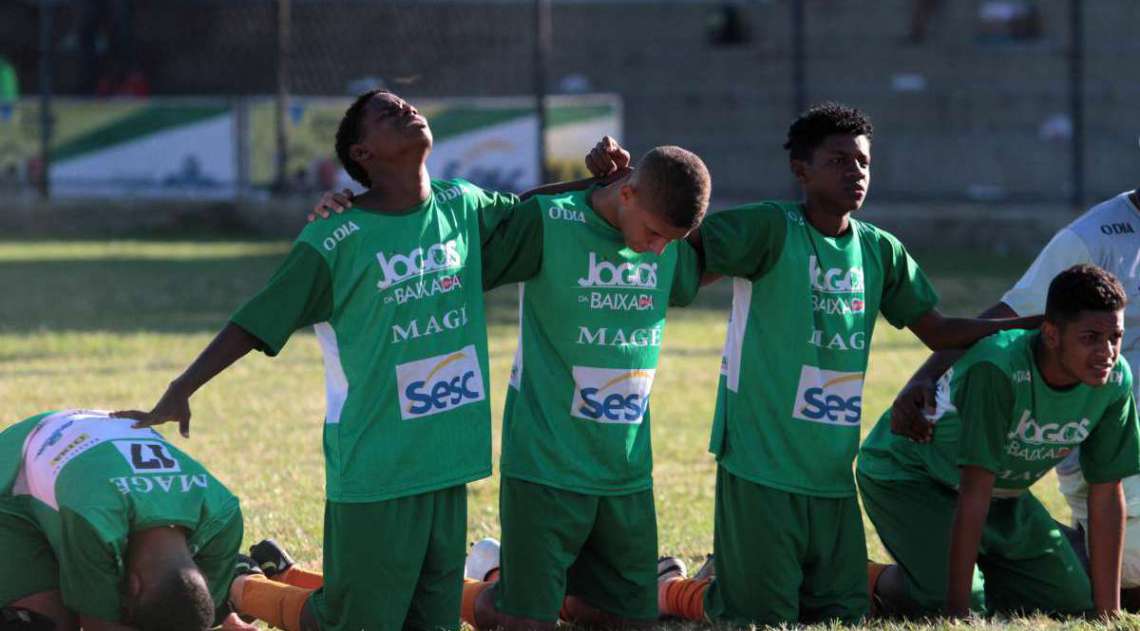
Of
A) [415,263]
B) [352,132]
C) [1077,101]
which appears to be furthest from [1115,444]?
[1077,101]

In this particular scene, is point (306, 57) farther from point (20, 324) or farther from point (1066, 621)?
point (1066, 621)

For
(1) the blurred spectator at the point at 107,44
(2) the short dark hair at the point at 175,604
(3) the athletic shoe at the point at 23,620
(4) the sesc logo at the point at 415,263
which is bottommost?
(3) the athletic shoe at the point at 23,620

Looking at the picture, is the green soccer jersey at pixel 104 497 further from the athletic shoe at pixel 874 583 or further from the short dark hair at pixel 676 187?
the athletic shoe at pixel 874 583

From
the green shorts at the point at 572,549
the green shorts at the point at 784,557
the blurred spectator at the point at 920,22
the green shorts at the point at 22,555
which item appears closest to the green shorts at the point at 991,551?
the green shorts at the point at 784,557

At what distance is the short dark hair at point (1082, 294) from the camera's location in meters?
5.11

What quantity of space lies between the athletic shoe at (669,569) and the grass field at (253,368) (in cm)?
52

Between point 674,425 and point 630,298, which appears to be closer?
point 630,298

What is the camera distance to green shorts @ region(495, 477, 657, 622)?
5.05 m

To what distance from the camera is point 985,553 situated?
5730 millimetres

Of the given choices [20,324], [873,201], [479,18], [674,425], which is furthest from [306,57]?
[674,425]

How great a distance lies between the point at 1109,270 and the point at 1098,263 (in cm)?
5

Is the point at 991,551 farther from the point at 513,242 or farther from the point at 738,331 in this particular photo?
the point at 513,242

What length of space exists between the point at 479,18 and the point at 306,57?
2485 mm

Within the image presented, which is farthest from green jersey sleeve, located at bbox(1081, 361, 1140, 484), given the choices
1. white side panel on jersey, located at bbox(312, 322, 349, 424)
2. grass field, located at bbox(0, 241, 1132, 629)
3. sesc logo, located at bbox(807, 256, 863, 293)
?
white side panel on jersey, located at bbox(312, 322, 349, 424)
